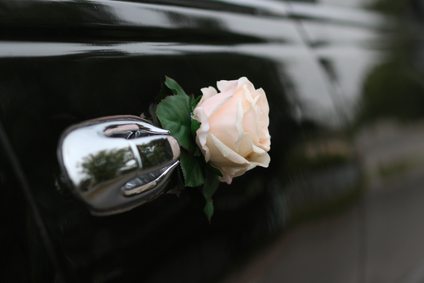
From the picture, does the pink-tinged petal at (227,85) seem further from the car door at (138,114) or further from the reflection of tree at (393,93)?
the reflection of tree at (393,93)

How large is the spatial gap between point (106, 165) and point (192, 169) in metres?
0.19

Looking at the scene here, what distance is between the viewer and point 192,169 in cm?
59

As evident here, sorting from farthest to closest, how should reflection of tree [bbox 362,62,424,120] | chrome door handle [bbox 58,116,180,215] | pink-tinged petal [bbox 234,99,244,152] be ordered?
reflection of tree [bbox 362,62,424,120] < pink-tinged petal [bbox 234,99,244,152] < chrome door handle [bbox 58,116,180,215]

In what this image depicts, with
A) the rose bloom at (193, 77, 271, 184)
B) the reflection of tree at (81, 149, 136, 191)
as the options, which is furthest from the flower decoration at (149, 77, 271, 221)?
the reflection of tree at (81, 149, 136, 191)

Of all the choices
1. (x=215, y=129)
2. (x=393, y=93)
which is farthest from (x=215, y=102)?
(x=393, y=93)

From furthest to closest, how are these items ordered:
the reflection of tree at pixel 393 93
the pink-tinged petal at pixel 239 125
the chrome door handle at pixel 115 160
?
the reflection of tree at pixel 393 93 → the pink-tinged petal at pixel 239 125 → the chrome door handle at pixel 115 160

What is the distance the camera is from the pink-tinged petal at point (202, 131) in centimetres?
56

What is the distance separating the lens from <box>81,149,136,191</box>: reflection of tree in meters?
0.41

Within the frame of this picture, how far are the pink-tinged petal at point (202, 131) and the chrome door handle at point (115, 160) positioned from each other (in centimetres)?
6

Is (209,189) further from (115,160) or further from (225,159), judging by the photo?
(115,160)

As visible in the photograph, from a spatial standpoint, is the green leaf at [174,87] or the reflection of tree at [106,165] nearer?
the reflection of tree at [106,165]

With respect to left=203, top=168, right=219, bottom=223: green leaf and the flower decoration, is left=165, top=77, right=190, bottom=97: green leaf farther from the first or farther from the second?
left=203, top=168, right=219, bottom=223: green leaf

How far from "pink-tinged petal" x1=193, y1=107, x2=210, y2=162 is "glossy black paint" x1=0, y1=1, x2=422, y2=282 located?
0.32ft

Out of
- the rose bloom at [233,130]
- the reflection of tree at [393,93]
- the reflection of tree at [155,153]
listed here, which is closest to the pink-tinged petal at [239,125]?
the rose bloom at [233,130]
